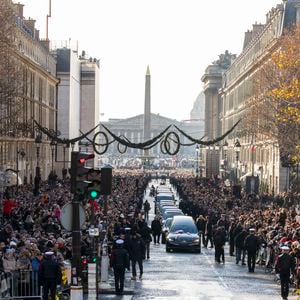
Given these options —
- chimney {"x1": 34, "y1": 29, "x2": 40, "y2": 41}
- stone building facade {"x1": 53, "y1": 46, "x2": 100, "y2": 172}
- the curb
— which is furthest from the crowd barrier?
chimney {"x1": 34, "y1": 29, "x2": 40, "y2": 41}

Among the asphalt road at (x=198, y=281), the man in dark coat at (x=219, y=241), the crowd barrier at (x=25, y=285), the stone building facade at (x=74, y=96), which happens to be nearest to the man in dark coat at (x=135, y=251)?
the asphalt road at (x=198, y=281)

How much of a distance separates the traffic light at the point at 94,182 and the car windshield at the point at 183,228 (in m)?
20.0

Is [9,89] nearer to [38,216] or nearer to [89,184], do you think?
[38,216]

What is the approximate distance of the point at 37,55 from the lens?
106062 mm

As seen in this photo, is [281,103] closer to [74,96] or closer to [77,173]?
[77,173]

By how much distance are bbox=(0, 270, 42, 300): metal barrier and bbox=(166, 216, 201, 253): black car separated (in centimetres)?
1702

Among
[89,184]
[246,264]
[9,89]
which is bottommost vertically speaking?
[246,264]

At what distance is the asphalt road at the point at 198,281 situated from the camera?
27844 mm

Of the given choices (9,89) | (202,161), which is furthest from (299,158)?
(202,161)

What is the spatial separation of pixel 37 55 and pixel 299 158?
58.0 m

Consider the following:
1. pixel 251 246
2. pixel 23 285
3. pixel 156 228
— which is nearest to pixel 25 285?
pixel 23 285

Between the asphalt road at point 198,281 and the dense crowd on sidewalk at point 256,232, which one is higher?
the dense crowd on sidewalk at point 256,232

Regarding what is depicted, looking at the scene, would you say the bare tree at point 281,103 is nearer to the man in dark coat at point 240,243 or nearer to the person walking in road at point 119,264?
the man in dark coat at point 240,243

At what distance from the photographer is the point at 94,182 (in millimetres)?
22000
